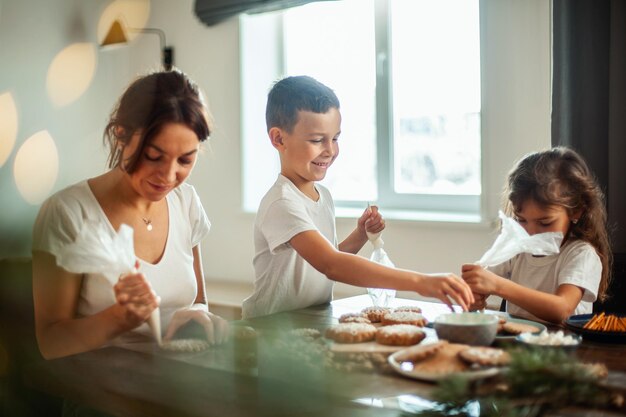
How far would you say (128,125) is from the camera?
0.43 meters

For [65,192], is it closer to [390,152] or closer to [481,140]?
[390,152]

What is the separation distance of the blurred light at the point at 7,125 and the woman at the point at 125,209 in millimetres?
37

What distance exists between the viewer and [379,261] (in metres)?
1.01

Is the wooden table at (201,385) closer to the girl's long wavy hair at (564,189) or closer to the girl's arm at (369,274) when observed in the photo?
the girl's arm at (369,274)

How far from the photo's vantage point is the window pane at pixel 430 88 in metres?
0.68

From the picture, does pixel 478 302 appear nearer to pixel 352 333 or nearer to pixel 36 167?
pixel 352 333

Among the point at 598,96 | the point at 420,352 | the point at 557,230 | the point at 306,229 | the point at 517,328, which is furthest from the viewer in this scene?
the point at 598,96

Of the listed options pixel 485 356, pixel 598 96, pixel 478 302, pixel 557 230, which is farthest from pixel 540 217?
pixel 485 356

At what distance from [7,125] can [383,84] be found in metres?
0.37

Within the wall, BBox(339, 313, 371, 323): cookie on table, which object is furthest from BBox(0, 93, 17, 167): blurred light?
BBox(339, 313, 371, 323): cookie on table

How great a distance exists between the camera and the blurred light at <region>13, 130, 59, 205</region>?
1.33 feet

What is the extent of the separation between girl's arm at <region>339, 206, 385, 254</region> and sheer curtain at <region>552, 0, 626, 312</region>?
63cm

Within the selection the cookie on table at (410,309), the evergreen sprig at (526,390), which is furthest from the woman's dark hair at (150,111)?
the cookie on table at (410,309)

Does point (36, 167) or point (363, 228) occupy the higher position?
point (36, 167)
